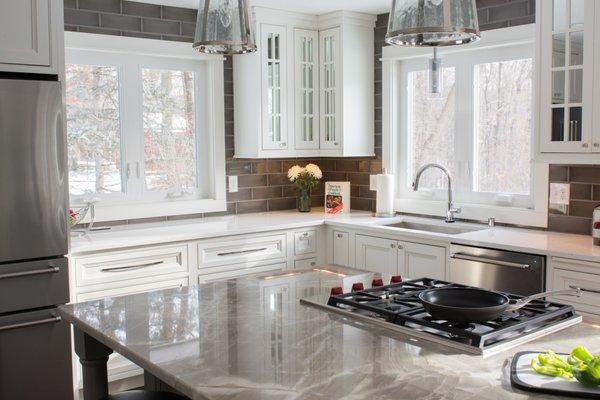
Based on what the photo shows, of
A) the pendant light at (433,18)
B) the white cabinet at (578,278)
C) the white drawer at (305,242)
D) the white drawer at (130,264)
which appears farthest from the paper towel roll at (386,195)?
the pendant light at (433,18)

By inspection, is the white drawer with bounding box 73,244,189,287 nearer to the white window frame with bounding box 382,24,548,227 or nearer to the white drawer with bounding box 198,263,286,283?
the white drawer with bounding box 198,263,286,283

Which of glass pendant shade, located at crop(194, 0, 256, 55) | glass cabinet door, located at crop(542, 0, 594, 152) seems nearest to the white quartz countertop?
glass cabinet door, located at crop(542, 0, 594, 152)

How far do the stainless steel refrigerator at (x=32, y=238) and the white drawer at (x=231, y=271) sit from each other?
91cm

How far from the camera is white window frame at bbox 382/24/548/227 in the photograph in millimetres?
4098

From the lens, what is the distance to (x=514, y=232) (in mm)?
4008

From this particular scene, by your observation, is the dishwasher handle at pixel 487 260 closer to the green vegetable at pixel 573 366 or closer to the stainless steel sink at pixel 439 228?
the stainless steel sink at pixel 439 228

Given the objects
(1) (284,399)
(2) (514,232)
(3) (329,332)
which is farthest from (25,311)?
(2) (514,232)

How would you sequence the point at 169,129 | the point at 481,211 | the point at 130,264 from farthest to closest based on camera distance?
the point at 169,129, the point at 481,211, the point at 130,264

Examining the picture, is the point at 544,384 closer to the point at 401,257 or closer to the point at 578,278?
the point at 578,278

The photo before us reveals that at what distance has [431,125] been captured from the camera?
4.82 m

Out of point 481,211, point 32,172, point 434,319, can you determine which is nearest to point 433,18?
point 434,319

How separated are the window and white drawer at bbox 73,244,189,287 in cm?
186

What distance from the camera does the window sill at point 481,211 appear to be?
411cm

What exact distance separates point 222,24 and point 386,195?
2938mm
